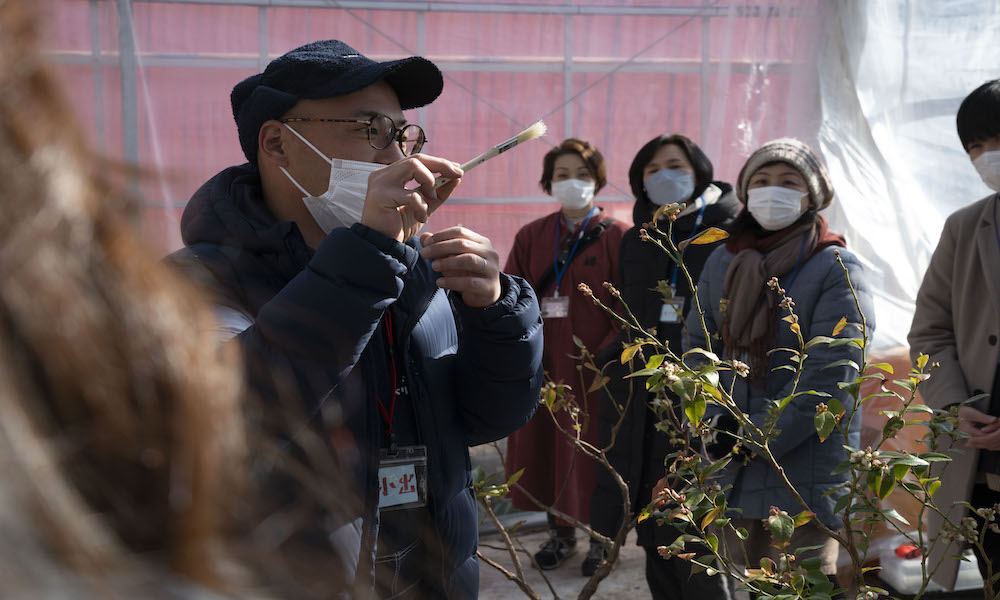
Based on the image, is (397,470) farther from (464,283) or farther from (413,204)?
(413,204)

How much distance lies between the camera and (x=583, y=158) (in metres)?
4.60

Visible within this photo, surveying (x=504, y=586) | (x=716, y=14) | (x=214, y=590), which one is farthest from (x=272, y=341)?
(x=716, y=14)

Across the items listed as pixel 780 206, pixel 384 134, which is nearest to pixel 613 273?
pixel 780 206

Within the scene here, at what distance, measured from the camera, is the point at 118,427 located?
361 millimetres

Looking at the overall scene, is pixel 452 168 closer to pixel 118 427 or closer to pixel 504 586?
pixel 118 427

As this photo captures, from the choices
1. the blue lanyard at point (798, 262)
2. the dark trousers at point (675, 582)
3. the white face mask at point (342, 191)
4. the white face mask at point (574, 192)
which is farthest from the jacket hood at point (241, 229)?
the white face mask at point (574, 192)

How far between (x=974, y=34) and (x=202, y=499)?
5.55m

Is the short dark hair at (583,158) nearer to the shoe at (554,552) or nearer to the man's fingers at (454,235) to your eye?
the shoe at (554,552)

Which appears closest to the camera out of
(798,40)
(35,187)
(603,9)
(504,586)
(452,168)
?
(35,187)

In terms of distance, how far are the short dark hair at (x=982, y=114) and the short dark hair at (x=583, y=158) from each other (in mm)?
2014

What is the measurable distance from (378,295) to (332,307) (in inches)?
2.7

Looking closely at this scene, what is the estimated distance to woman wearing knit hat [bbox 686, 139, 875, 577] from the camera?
2.67 meters

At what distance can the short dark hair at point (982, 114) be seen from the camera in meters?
2.76

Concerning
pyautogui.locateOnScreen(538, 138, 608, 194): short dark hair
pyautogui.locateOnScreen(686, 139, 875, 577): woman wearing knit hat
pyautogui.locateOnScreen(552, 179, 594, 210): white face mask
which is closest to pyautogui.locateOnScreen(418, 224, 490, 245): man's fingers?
pyautogui.locateOnScreen(686, 139, 875, 577): woman wearing knit hat
